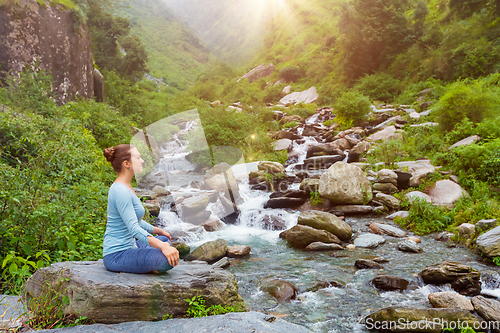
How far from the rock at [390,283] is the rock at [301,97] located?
27.7 metres

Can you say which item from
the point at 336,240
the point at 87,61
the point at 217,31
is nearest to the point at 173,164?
the point at 87,61

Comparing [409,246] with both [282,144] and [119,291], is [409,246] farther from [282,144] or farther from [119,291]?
[282,144]

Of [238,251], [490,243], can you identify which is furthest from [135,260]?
[490,243]

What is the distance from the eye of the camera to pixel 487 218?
7516mm

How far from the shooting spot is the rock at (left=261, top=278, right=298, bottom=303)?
5344mm

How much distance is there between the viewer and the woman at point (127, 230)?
298cm

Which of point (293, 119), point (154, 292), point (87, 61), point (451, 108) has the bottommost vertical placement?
point (154, 292)

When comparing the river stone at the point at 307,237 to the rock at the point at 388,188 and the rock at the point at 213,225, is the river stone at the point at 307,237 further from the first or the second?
the rock at the point at 388,188

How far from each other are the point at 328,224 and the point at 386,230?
1.77 meters

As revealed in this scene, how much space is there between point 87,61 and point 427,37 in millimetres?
25315

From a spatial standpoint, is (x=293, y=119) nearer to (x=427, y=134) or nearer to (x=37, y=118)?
(x=427, y=134)

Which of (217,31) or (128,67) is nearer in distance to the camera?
(128,67)

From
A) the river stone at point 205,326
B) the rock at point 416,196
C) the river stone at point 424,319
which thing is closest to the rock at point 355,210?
the rock at point 416,196

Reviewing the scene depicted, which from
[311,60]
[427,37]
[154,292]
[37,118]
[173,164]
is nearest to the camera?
[154,292]
